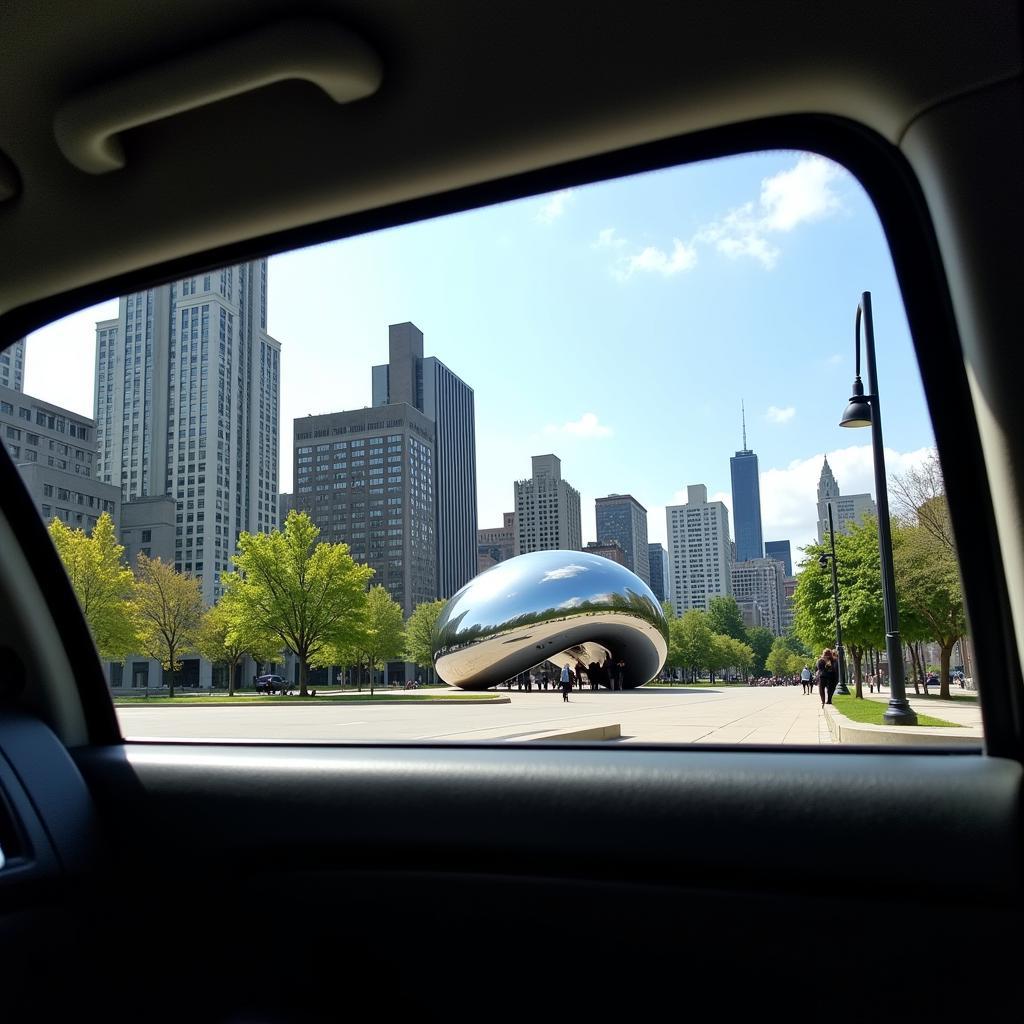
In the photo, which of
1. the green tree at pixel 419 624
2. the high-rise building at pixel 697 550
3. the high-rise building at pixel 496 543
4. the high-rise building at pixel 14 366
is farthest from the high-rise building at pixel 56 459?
the high-rise building at pixel 697 550

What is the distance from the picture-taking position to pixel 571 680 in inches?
266

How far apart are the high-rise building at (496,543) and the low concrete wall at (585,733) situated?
85 centimetres

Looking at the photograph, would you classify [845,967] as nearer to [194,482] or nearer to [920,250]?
[920,250]

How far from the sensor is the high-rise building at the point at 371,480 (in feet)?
10.9

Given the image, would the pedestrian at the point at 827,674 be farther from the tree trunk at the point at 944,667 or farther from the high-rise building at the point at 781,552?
the tree trunk at the point at 944,667

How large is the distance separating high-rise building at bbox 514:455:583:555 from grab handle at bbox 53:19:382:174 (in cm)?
131

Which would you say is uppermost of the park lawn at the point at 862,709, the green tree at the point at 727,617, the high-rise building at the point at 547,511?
the high-rise building at the point at 547,511

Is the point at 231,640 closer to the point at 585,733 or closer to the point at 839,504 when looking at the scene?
the point at 585,733

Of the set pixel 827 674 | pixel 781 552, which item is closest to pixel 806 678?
pixel 827 674

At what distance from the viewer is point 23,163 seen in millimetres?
2141

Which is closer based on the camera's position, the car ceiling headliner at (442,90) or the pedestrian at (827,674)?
the car ceiling headliner at (442,90)

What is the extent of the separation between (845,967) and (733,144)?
1.75 meters

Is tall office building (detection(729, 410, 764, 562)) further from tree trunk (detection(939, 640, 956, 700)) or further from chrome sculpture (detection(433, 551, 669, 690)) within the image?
chrome sculpture (detection(433, 551, 669, 690))

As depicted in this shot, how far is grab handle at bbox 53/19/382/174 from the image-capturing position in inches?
70.7
